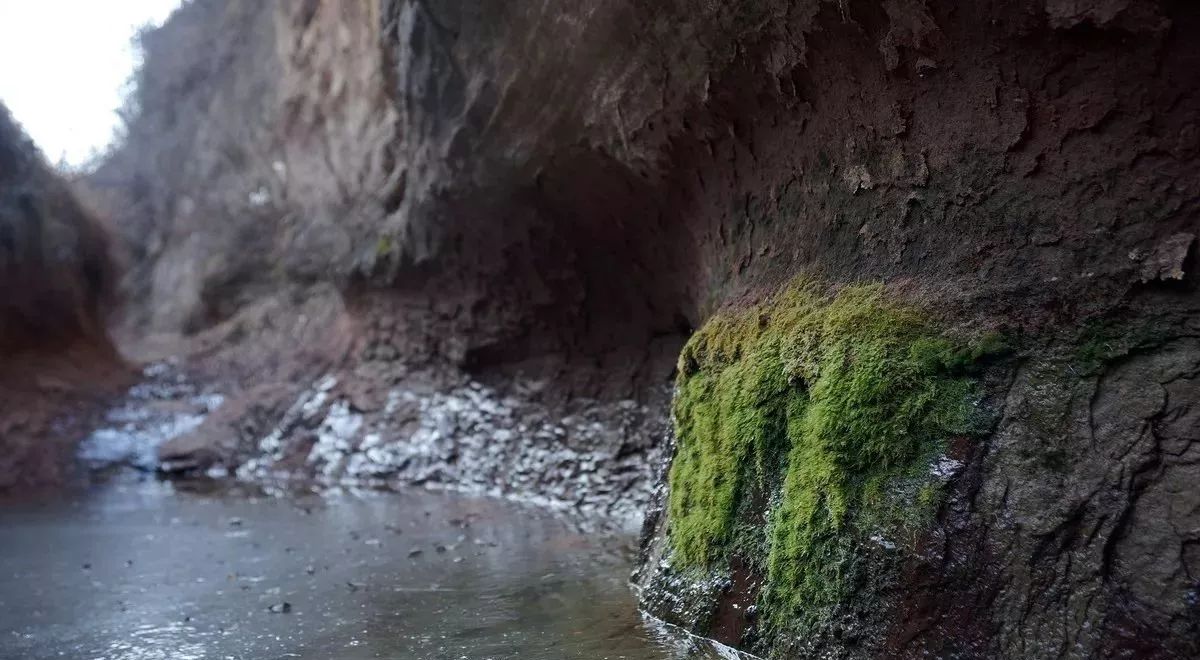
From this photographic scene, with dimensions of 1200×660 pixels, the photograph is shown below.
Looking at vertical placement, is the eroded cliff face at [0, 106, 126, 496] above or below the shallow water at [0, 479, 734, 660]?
above

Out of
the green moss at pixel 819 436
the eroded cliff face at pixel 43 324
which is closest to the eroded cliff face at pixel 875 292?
the green moss at pixel 819 436

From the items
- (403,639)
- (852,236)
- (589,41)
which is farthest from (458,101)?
(403,639)

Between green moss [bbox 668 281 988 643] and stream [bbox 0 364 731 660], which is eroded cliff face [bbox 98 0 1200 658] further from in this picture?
stream [bbox 0 364 731 660]

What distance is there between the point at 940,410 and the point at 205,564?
421cm

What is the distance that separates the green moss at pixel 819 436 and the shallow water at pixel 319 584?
466 millimetres

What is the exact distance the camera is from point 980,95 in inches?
118

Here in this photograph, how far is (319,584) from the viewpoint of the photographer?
14.3 ft

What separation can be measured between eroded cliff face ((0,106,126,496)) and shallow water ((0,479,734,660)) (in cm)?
209

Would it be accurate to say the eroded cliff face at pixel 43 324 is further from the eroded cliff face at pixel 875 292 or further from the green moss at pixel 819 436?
the green moss at pixel 819 436

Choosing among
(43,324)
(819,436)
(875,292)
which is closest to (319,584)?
(819,436)

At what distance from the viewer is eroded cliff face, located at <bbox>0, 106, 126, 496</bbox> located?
879 centimetres

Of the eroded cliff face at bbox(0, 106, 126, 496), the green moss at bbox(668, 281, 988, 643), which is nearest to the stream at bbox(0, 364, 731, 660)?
the green moss at bbox(668, 281, 988, 643)

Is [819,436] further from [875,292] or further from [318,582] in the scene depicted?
[318,582]

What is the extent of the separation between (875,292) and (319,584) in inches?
123
